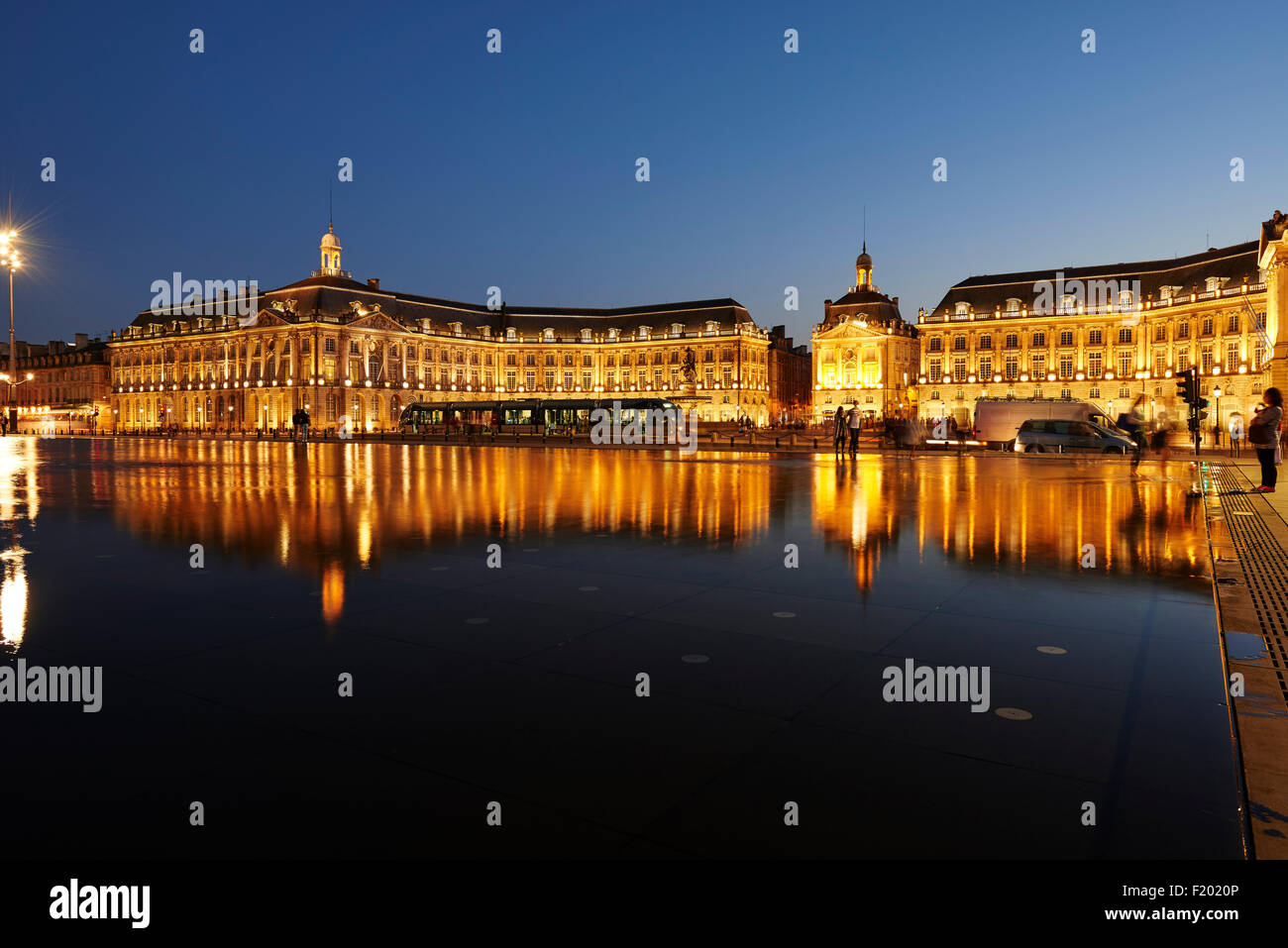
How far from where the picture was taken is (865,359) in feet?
351

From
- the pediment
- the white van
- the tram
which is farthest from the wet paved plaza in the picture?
the pediment

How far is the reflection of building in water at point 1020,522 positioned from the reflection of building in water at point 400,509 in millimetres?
1703

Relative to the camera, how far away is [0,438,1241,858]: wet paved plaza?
9.87 ft

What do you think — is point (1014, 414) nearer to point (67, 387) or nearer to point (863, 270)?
point (863, 270)

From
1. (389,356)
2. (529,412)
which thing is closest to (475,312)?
(389,356)

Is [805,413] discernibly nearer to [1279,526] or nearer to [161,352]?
[161,352]

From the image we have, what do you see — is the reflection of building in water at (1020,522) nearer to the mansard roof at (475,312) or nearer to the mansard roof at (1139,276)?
the mansard roof at (1139,276)

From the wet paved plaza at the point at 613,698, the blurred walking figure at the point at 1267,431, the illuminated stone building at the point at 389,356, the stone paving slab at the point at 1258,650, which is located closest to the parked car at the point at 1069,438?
the blurred walking figure at the point at 1267,431

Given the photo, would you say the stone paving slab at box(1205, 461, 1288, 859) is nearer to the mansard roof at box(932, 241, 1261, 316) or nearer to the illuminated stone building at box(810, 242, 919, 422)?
the mansard roof at box(932, 241, 1261, 316)

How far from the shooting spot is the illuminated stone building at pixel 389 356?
106 m

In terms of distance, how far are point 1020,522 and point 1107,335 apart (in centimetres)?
9267

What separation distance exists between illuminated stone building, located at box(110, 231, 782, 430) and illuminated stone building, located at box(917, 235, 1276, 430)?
2911 centimetres
